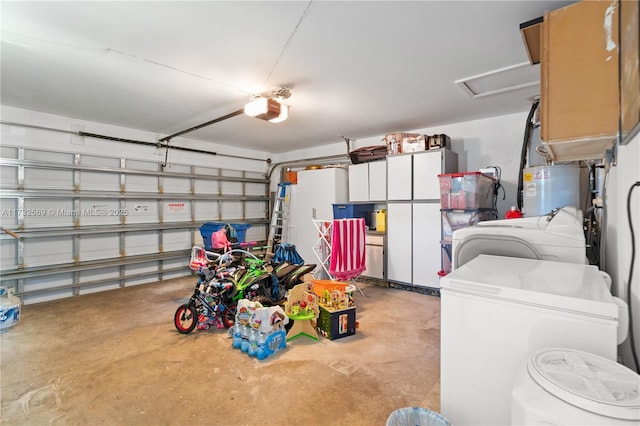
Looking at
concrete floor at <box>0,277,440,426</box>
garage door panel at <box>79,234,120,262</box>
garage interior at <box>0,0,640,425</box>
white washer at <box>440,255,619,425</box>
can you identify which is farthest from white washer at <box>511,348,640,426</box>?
garage door panel at <box>79,234,120,262</box>

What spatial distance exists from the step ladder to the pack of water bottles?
3.48 meters

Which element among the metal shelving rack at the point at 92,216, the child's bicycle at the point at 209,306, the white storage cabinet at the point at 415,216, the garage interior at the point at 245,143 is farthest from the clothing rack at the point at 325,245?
the metal shelving rack at the point at 92,216

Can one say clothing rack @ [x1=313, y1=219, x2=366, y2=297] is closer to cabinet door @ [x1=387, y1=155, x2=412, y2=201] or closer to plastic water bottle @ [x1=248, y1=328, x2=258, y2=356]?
cabinet door @ [x1=387, y1=155, x2=412, y2=201]

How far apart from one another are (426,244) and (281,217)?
10.8 feet

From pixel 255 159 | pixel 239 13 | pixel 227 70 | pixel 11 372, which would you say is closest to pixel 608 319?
pixel 239 13

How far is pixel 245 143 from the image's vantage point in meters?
6.14

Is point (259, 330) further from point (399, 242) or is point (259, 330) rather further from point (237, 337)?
point (399, 242)

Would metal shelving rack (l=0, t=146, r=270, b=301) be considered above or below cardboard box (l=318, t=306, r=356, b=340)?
above

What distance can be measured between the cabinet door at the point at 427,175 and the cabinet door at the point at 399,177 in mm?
97

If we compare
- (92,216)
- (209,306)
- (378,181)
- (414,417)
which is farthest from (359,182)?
(92,216)

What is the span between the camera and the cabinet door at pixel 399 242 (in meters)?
4.53

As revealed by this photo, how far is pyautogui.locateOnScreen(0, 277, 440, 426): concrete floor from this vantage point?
186 centimetres

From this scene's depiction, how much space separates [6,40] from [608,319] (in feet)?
13.6

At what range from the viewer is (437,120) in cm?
448
